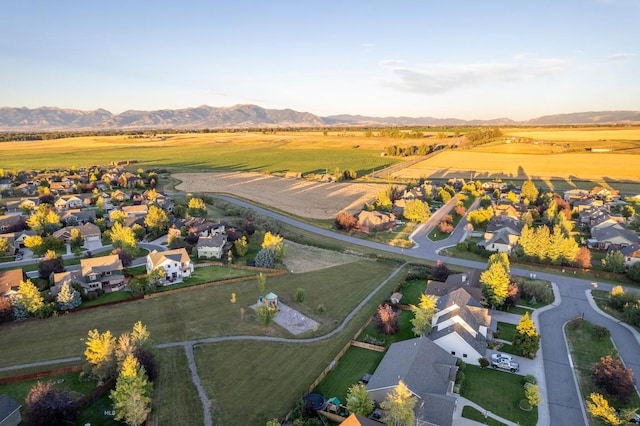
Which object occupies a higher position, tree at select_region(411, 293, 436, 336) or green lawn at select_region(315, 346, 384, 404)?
tree at select_region(411, 293, 436, 336)

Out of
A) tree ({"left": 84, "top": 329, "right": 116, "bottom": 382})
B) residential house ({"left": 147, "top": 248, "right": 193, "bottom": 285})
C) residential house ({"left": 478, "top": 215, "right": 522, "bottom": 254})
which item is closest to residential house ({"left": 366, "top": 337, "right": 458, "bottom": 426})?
tree ({"left": 84, "top": 329, "right": 116, "bottom": 382})

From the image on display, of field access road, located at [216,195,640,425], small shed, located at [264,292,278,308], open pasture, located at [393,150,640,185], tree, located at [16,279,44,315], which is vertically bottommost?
field access road, located at [216,195,640,425]

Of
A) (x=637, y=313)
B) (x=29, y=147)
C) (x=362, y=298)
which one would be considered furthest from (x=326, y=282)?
(x=29, y=147)

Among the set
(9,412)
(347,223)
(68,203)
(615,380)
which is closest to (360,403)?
(615,380)

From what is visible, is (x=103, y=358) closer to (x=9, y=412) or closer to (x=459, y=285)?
(x=9, y=412)

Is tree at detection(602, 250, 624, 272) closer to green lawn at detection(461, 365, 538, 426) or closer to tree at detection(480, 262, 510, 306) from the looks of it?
tree at detection(480, 262, 510, 306)

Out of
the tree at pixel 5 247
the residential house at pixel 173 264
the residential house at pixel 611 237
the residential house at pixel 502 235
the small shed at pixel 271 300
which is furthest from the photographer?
the residential house at pixel 502 235

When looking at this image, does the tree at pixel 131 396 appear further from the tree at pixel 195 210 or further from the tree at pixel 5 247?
the tree at pixel 195 210

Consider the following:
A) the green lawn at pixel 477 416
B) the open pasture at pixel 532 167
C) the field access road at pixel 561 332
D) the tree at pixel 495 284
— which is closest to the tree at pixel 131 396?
the green lawn at pixel 477 416
